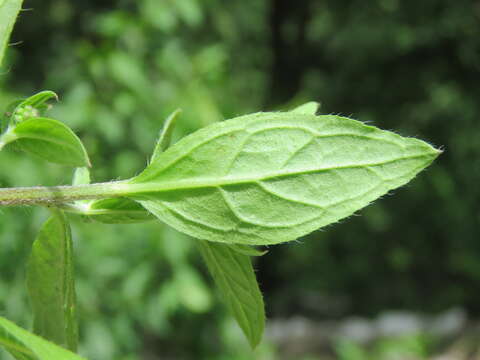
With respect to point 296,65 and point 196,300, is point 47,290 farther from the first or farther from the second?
point 296,65

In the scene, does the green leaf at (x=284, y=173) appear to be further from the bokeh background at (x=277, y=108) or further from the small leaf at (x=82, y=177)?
the bokeh background at (x=277, y=108)

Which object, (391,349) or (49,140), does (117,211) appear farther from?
(391,349)

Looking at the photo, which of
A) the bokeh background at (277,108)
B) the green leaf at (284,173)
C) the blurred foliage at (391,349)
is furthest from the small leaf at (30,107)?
the blurred foliage at (391,349)

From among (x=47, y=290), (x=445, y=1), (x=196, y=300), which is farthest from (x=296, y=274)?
A: (x=47, y=290)

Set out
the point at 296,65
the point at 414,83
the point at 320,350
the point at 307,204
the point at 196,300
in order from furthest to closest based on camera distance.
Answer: the point at 296,65 < the point at 414,83 < the point at 320,350 < the point at 196,300 < the point at 307,204

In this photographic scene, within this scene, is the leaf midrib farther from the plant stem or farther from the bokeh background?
the bokeh background

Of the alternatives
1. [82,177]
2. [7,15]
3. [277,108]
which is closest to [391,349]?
[277,108]

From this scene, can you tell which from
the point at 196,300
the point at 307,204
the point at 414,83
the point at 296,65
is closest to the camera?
the point at 307,204
